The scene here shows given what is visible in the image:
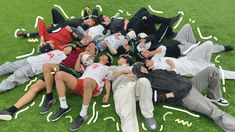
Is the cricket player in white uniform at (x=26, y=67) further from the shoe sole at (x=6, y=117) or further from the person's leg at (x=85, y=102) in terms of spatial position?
the person's leg at (x=85, y=102)

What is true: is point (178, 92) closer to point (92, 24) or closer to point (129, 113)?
point (129, 113)

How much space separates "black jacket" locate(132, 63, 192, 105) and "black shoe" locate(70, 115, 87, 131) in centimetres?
90

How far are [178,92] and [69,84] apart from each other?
1297 millimetres

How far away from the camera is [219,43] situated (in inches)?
209

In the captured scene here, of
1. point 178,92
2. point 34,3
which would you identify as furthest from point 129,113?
point 34,3

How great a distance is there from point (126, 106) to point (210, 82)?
1073 mm

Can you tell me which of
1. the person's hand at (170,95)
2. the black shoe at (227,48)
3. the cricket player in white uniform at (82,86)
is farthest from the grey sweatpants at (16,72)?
the black shoe at (227,48)

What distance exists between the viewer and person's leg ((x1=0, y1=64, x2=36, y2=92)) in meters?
4.24

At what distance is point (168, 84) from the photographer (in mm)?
3936

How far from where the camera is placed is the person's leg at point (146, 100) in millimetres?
3676

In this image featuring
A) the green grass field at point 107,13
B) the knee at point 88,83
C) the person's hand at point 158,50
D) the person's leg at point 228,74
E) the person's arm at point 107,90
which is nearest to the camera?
the green grass field at point 107,13

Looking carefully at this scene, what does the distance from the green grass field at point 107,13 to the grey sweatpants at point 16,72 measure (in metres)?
0.08

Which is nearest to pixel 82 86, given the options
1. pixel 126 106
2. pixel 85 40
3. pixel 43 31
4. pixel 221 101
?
pixel 126 106

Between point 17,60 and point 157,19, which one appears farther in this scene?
point 157,19
